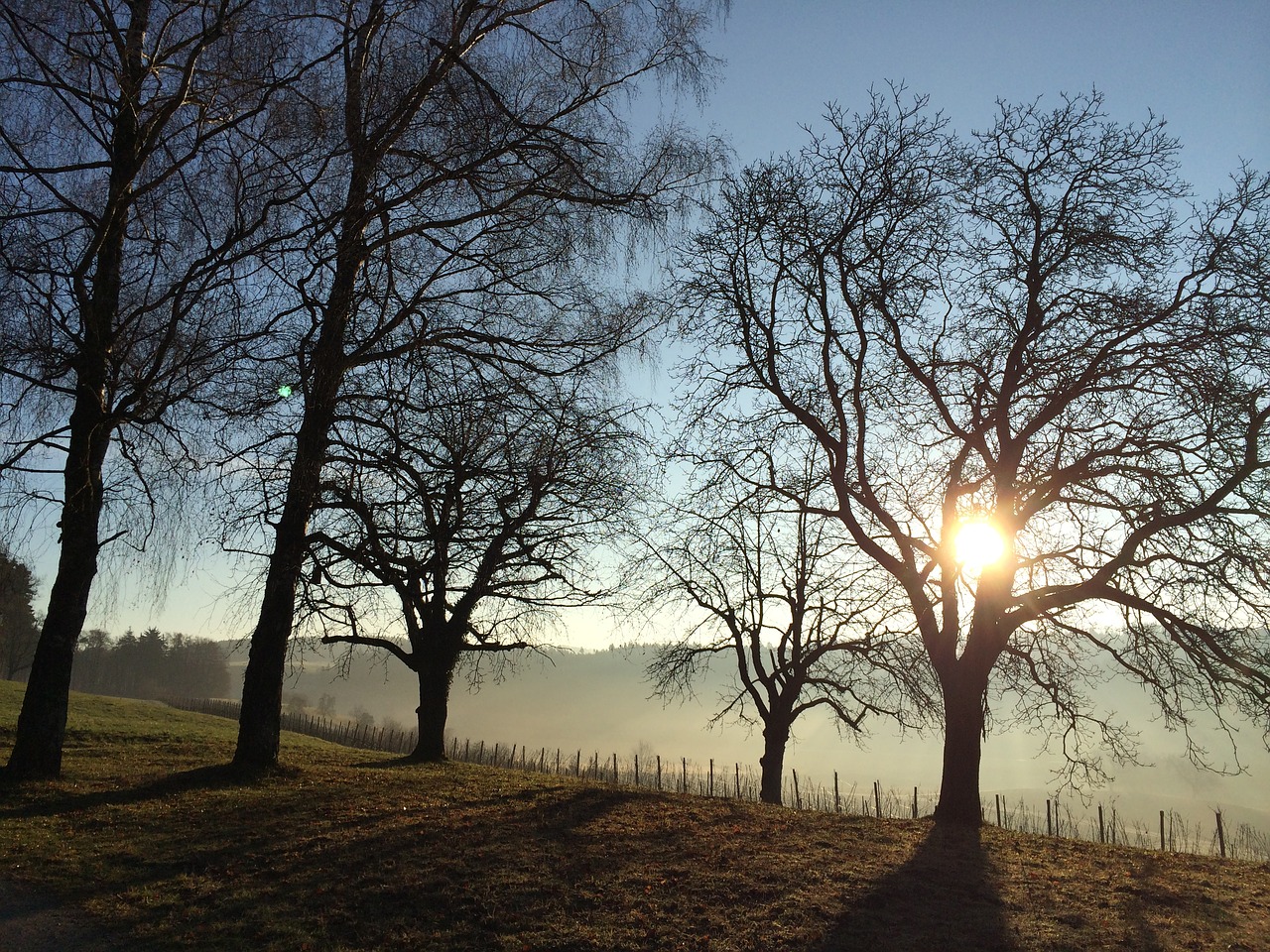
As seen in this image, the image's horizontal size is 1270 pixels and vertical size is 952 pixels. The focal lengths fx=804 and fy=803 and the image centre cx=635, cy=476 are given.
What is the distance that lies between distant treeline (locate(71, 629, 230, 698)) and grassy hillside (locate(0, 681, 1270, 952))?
348 ft

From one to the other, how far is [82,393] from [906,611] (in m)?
15.3

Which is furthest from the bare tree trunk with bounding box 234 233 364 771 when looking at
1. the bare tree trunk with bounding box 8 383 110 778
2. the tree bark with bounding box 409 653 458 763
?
the tree bark with bounding box 409 653 458 763

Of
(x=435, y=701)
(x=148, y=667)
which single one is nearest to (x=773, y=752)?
(x=435, y=701)

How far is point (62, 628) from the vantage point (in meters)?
10.7

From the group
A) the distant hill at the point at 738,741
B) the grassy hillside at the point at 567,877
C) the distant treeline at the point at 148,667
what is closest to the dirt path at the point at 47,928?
the grassy hillside at the point at 567,877

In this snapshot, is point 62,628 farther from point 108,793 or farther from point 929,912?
point 929,912

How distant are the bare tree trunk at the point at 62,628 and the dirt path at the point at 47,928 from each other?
203 inches

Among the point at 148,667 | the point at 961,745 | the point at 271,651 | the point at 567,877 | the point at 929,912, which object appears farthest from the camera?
the point at 148,667

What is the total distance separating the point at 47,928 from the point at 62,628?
20.2ft

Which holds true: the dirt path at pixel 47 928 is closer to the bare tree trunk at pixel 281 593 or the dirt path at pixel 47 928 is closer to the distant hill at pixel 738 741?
the bare tree trunk at pixel 281 593

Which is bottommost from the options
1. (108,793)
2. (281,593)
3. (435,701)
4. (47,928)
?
Result: (47,928)

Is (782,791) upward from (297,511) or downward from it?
downward

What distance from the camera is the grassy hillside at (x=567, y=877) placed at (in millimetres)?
5773

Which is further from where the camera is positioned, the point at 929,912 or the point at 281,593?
the point at 281,593
